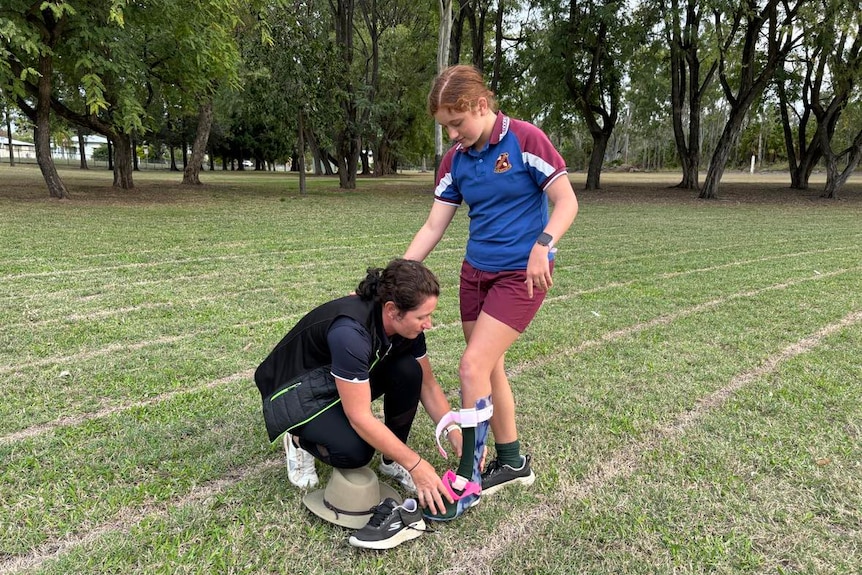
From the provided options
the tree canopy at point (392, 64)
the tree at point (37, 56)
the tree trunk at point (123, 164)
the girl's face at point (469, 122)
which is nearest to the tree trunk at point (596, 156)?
the tree canopy at point (392, 64)

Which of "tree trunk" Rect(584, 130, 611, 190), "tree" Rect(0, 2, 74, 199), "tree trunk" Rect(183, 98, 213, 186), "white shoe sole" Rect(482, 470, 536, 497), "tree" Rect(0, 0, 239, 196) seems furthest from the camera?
"tree trunk" Rect(584, 130, 611, 190)

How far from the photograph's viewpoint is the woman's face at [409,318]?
2.13 meters

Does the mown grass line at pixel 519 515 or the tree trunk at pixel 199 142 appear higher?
the tree trunk at pixel 199 142

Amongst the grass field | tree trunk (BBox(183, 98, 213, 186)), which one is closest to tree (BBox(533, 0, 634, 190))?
tree trunk (BBox(183, 98, 213, 186))

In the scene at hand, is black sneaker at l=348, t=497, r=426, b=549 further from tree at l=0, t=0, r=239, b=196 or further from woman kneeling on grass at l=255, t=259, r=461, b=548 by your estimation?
tree at l=0, t=0, r=239, b=196

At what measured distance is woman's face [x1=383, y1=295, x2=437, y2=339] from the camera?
2.13m

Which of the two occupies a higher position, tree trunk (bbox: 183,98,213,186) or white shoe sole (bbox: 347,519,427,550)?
tree trunk (bbox: 183,98,213,186)

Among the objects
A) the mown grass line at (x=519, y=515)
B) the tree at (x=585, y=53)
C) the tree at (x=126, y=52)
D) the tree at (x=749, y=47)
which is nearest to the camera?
the mown grass line at (x=519, y=515)

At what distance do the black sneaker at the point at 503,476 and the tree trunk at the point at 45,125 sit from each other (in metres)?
13.5

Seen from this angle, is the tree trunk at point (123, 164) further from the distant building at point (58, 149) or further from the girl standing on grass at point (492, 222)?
the distant building at point (58, 149)

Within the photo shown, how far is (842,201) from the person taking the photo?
19.3 m

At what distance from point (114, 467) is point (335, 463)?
109cm

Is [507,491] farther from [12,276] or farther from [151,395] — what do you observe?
[12,276]

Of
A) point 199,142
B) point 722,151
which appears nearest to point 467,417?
point 722,151
